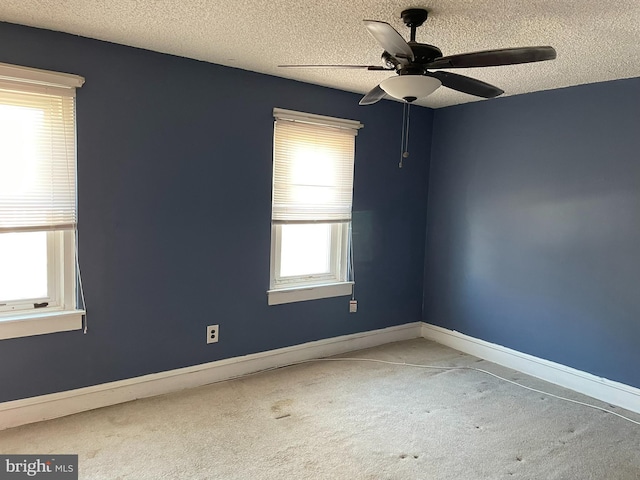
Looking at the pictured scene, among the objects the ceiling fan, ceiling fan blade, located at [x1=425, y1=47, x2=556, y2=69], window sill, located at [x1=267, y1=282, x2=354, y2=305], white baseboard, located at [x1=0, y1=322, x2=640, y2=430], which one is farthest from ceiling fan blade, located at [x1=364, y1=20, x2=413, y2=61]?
white baseboard, located at [x1=0, y1=322, x2=640, y2=430]

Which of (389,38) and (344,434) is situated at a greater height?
(389,38)

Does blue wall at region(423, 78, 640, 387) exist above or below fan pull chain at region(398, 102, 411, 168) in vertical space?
below

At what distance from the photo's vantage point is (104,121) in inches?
107

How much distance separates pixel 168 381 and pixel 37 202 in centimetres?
136

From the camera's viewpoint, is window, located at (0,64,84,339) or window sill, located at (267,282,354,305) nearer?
window, located at (0,64,84,339)

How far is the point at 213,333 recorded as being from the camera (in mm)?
3258

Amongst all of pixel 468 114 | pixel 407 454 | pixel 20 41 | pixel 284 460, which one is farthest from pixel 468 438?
pixel 20 41

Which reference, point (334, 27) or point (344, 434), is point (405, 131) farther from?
point (344, 434)

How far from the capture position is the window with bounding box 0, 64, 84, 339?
97.9 inches

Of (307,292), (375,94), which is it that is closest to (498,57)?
(375,94)

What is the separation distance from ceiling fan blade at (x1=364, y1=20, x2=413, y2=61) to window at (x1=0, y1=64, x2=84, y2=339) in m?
1.76

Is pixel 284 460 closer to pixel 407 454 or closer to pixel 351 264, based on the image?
pixel 407 454

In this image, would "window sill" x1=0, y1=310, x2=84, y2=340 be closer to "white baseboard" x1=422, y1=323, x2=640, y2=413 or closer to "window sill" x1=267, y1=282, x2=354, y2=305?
"window sill" x1=267, y1=282, x2=354, y2=305

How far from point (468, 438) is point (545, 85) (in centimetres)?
247
